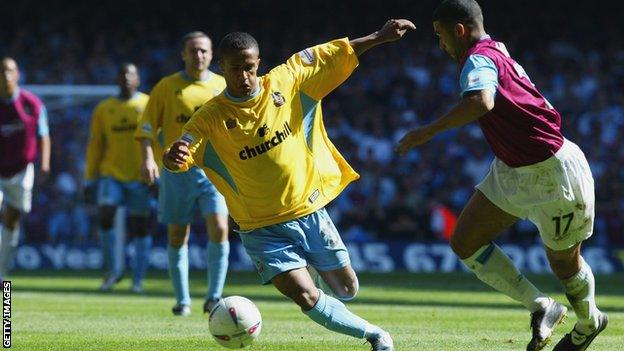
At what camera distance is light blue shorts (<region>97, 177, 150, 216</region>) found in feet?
52.9

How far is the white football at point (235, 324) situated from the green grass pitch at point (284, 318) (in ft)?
2.92

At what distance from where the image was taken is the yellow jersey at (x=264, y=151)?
7.88m

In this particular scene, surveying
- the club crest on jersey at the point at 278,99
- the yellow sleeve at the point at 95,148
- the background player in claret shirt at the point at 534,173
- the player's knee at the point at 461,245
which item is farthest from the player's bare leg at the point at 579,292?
the yellow sleeve at the point at 95,148

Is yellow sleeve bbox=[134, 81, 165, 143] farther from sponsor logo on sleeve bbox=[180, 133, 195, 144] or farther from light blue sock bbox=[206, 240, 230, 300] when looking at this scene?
sponsor logo on sleeve bbox=[180, 133, 195, 144]

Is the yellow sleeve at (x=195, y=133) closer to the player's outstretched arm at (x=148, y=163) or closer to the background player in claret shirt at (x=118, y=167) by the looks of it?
the player's outstretched arm at (x=148, y=163)

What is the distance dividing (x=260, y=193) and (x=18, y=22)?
22560 mm

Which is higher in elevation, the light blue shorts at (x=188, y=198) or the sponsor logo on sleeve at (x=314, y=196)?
the sponsor logo on sleeve at (x=314, y=196)

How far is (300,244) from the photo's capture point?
7.90 metres

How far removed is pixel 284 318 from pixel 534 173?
13.4ft

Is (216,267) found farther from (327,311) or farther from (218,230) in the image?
(327,311)

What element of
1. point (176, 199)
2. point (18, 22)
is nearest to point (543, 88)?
point (18, 22)

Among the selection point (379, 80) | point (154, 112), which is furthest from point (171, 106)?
point (379, 80)

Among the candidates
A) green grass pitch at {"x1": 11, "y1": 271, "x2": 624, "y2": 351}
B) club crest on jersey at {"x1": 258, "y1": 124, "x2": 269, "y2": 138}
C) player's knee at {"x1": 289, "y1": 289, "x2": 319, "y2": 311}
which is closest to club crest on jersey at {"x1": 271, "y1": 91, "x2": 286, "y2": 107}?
club crest on jersey at {"x1": 258, "y1": 124, "x2": 269, "y2": 138}

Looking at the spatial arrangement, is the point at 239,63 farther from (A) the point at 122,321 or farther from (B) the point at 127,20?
(B) the point at 127,20
